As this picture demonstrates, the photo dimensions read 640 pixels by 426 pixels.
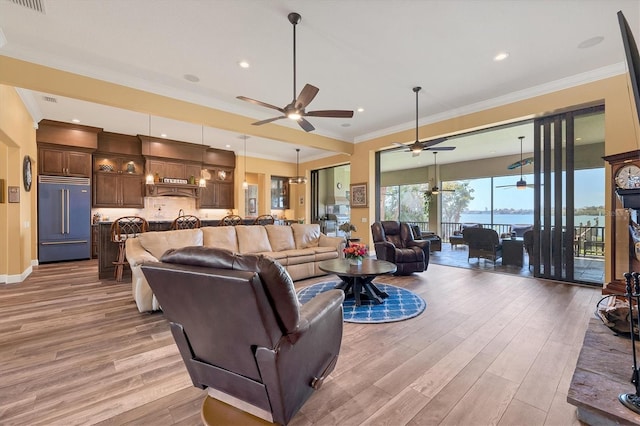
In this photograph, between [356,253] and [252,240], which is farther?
[252,240]

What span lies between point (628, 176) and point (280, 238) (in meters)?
4.96

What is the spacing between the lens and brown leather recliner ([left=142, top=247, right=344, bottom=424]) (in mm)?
1303

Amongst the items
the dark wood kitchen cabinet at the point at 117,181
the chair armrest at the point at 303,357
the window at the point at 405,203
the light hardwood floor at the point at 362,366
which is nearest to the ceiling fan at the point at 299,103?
the chair armrest at the point at 303,357

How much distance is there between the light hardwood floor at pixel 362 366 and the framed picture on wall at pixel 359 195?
3.74 meters

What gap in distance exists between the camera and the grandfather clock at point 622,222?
131 inches

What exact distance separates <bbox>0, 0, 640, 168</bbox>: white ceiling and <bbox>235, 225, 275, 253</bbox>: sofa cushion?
7.49 ft

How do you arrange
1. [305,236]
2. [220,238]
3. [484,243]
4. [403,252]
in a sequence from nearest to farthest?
[220,238] < [403,252] < [305,236] < [484,243]

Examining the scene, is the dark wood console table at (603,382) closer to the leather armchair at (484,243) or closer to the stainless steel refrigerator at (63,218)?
the leather armchair at (484,243)

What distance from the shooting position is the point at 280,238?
512 cm

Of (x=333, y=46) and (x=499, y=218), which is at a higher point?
(x=333, y=46)

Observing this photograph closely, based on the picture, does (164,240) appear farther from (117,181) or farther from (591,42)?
(591,42)

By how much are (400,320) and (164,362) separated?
A: 7.57ft

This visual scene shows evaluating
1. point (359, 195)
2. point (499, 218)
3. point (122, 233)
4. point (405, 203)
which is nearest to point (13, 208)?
point (122, 233)

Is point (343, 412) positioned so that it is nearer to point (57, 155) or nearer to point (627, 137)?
point (627, 137)
